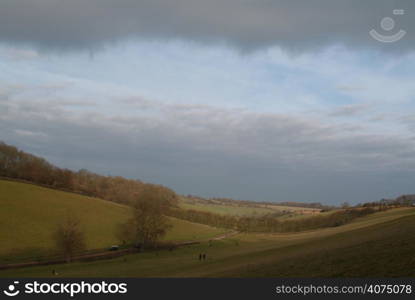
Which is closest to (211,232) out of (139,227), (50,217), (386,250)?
(139,227)

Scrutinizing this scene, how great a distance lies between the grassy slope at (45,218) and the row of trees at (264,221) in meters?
27.5

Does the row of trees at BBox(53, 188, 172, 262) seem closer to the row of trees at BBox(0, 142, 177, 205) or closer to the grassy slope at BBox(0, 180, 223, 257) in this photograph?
the grassy slope at BBox(0, 180, 223, 257)

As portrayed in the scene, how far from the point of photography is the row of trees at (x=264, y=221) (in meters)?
139

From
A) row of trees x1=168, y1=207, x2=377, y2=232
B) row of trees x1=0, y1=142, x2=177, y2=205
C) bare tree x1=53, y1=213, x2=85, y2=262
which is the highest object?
row of trees x1=0, y1=142, x2=177, y2=205

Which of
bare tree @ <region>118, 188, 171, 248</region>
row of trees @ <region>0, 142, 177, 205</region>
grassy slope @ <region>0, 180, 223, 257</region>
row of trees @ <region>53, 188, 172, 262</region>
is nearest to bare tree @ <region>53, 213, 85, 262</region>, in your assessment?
grassy slope @ <region>0, 180, 223, 257</region>

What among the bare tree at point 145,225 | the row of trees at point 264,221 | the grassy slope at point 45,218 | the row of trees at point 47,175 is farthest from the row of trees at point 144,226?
the row of trees at point 264,221

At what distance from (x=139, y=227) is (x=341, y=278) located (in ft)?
244

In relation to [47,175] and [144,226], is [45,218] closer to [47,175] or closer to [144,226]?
[144,226]

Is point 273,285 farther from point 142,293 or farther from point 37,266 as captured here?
point 37,266

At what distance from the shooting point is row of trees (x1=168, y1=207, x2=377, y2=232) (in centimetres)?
13862

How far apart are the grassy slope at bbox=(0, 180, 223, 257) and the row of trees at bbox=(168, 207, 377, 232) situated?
27.5 metres

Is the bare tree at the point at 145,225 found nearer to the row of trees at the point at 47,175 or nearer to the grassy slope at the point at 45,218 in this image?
the grassy slope at the point at 45,218

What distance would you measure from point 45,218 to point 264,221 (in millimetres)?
99935

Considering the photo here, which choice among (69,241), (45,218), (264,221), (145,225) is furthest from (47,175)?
(264,221)
